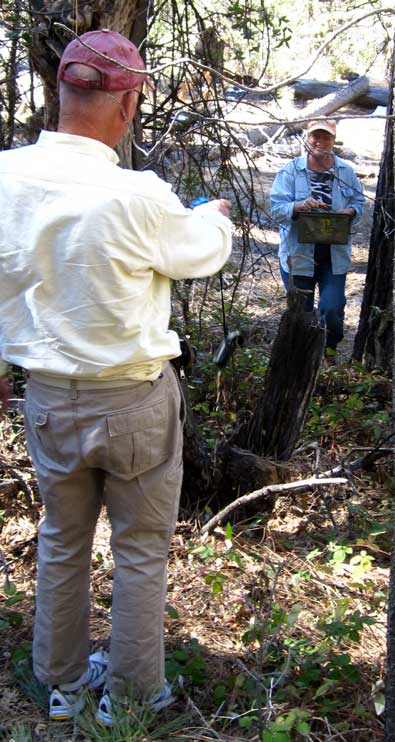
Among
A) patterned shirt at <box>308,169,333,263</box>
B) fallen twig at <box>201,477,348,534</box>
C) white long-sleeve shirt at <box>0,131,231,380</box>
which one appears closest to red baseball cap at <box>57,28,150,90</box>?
white long-sleeve shirt at <box>0,131,231,380</box>

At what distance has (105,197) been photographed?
2.13m

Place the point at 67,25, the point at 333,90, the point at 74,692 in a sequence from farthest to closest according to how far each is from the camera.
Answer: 1. the point at 333,90
2. the point at 67,25
3. the point at 74,692

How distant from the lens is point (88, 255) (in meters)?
2.16

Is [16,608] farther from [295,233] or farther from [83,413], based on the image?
[295,233]

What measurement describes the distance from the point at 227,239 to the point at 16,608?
1.83 meters

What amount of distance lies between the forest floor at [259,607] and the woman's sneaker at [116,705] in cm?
4

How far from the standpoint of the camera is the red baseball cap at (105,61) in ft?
7.25

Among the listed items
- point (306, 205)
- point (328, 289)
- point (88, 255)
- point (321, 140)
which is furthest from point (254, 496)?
point (321, 140)

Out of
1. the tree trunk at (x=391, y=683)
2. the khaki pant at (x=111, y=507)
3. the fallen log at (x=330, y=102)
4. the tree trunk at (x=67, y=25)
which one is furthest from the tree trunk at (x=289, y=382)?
the fallen log at (x=330, y=102)

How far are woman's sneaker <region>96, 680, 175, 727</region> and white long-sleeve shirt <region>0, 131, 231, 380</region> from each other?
3.50ft

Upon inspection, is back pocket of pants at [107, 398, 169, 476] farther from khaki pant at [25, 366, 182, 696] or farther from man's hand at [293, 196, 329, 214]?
man's hand at [293, 196, 329, 214]

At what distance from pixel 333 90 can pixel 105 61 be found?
53.5 ft

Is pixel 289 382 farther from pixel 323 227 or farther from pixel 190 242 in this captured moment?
pixel 323 227

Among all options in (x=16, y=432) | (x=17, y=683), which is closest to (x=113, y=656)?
(x=17, y=683)
